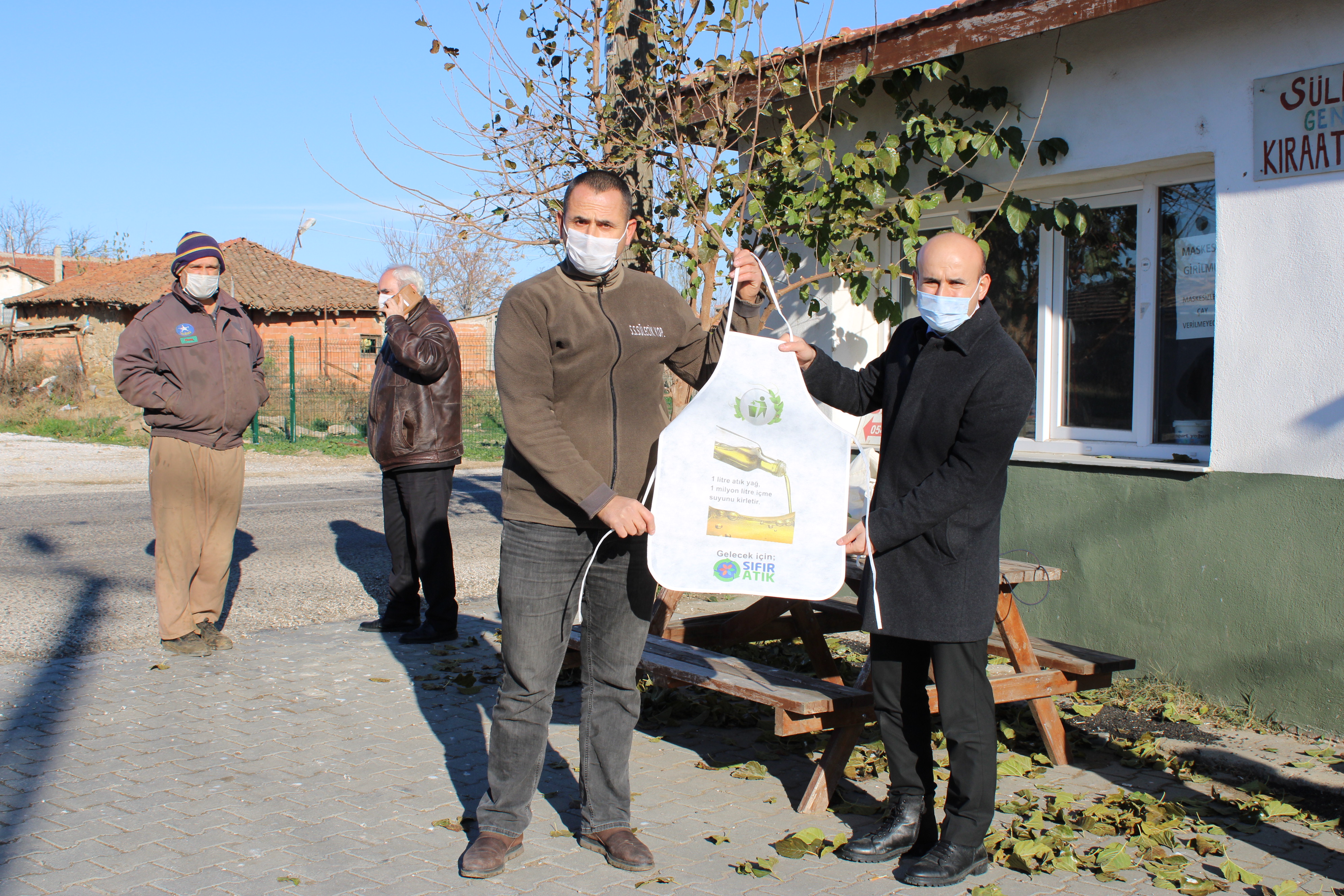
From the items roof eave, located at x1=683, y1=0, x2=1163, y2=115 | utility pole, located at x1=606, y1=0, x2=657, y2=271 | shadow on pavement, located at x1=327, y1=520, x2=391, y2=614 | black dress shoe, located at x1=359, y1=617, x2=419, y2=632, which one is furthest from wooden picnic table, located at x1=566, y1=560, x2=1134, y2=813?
shadow on pavement, located at x1=327, y1=520, x2=391, y2=614

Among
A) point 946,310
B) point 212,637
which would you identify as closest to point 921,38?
point 946,310

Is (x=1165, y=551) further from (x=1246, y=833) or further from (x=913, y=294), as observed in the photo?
(x=913, y=294)

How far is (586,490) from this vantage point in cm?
307

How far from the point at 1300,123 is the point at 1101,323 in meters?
1.47

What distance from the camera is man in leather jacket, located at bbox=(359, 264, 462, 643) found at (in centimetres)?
624

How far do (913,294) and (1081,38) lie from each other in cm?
195

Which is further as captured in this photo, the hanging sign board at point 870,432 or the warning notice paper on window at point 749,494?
the hanging sign board at point 870,432

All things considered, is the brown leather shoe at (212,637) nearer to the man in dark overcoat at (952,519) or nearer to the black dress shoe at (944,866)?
the man in dark overcoat at (952,519)

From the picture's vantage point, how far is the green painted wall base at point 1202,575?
4.68 meters

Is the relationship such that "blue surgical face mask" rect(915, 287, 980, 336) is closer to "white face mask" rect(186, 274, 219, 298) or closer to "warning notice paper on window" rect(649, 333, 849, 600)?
"warning notice paper on window" rect(649, 333, 849, 600)

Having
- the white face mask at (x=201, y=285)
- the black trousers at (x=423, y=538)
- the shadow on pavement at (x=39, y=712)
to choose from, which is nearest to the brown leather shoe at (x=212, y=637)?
the shadow on pavement at (x=39, y=712)

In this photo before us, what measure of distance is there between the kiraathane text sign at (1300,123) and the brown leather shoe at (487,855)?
4417mm

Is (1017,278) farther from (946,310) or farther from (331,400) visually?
(331,400)

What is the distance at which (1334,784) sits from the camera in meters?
4.11
